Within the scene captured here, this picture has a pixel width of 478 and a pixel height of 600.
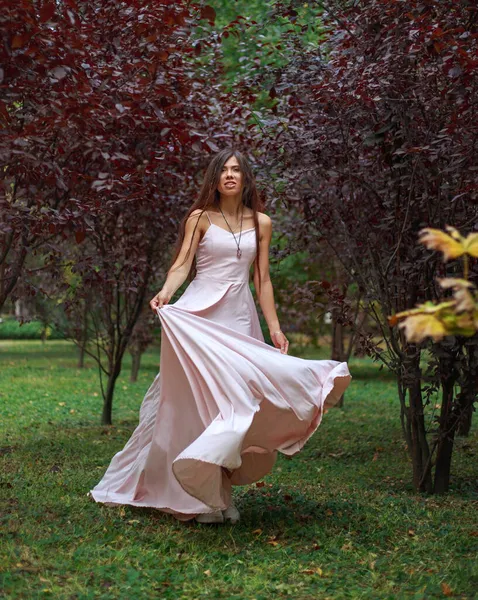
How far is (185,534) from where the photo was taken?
4852 mm

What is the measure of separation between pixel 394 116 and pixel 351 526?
2.79 m

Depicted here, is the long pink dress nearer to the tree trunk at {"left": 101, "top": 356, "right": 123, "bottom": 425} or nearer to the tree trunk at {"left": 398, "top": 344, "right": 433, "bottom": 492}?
the tree trunk at {"left": 398, "top": 344, "right": 433, "bottom": 492}

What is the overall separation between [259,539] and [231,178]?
7.10ft

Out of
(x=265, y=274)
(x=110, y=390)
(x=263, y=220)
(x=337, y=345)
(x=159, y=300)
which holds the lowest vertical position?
(x=110, y=390)

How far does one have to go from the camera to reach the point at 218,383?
15.5 ft

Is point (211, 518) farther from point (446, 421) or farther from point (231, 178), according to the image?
point (446, 421)

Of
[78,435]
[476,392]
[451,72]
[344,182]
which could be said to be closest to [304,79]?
[344,182]

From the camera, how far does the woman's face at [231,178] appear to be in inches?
211

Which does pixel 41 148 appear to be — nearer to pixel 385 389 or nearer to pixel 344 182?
pixel 344 182

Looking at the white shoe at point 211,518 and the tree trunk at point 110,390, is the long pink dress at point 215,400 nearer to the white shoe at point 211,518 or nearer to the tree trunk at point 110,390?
the white shoe at point 211,518

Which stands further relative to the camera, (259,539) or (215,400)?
(259,539)

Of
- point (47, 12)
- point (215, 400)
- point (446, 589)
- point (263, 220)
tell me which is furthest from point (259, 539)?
point (47, 12)

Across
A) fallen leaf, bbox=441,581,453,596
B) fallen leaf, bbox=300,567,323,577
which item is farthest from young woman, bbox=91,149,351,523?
fallen leaf, bbox=441,581,453,596

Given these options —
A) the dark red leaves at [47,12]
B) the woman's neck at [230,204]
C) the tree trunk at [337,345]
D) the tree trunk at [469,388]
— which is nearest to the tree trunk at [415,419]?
the tree trunk at [469,388]
